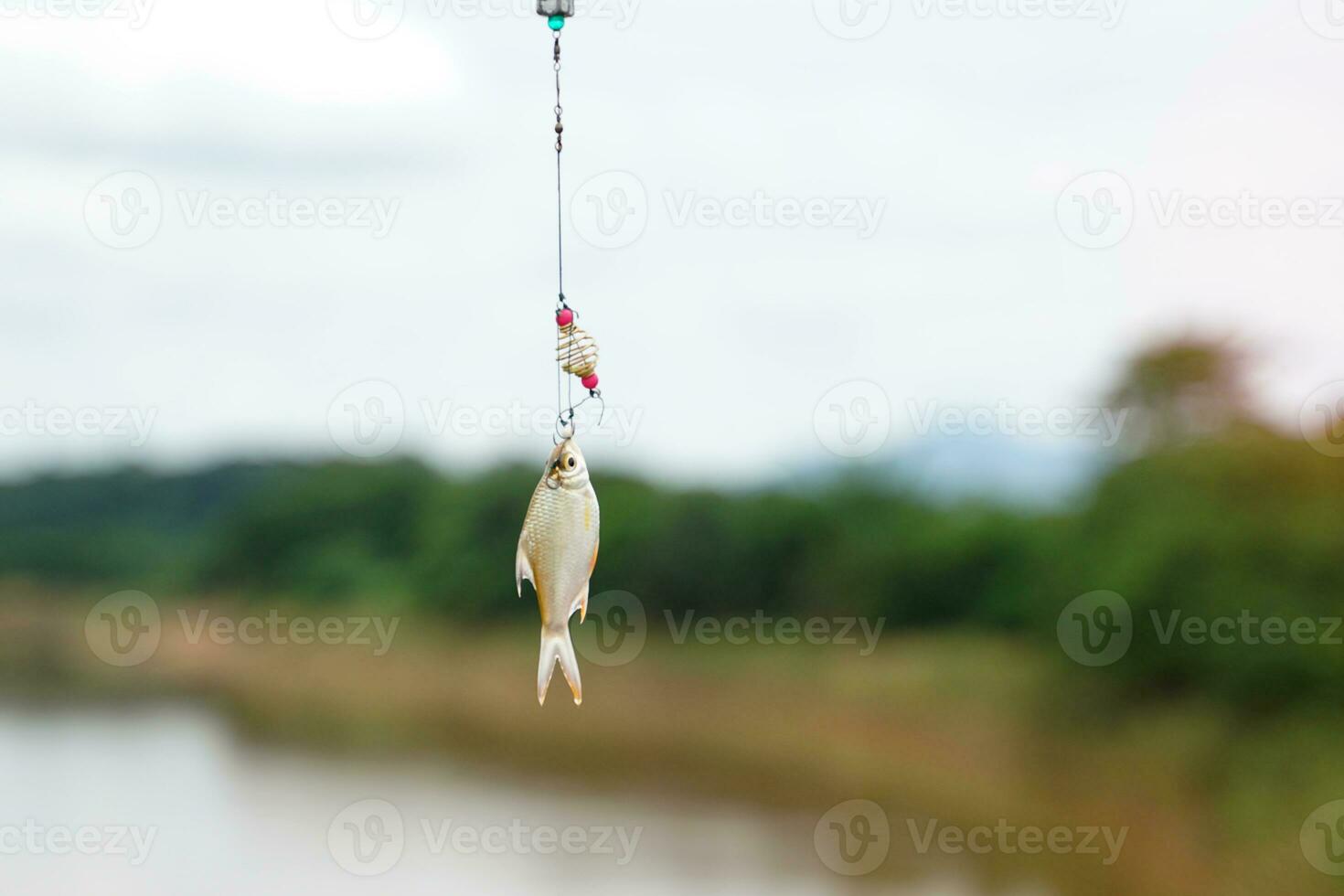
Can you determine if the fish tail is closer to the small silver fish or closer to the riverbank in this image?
the small silver fish

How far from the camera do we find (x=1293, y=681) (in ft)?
19.9

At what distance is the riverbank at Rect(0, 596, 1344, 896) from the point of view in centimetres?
609

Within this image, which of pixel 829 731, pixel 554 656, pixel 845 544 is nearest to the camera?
pixel 554 656

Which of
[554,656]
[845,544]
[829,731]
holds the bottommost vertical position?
[829,731]

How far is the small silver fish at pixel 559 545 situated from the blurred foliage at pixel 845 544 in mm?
4479

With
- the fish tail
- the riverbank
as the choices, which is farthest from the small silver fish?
the riverbank

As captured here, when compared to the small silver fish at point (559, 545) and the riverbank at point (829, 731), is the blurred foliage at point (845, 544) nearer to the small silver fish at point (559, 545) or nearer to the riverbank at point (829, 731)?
the riverbank at point (829, 731)

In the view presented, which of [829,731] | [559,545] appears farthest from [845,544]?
[559,545]

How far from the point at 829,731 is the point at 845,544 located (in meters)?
1.18

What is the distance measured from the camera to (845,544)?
8.02 metres

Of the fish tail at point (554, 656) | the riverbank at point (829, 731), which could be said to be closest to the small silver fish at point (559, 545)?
the fish tail at point (554, 656)

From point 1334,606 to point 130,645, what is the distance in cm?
687

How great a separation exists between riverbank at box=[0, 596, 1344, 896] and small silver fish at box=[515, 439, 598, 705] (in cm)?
432

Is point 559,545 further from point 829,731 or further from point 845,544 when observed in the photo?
point 845,544
